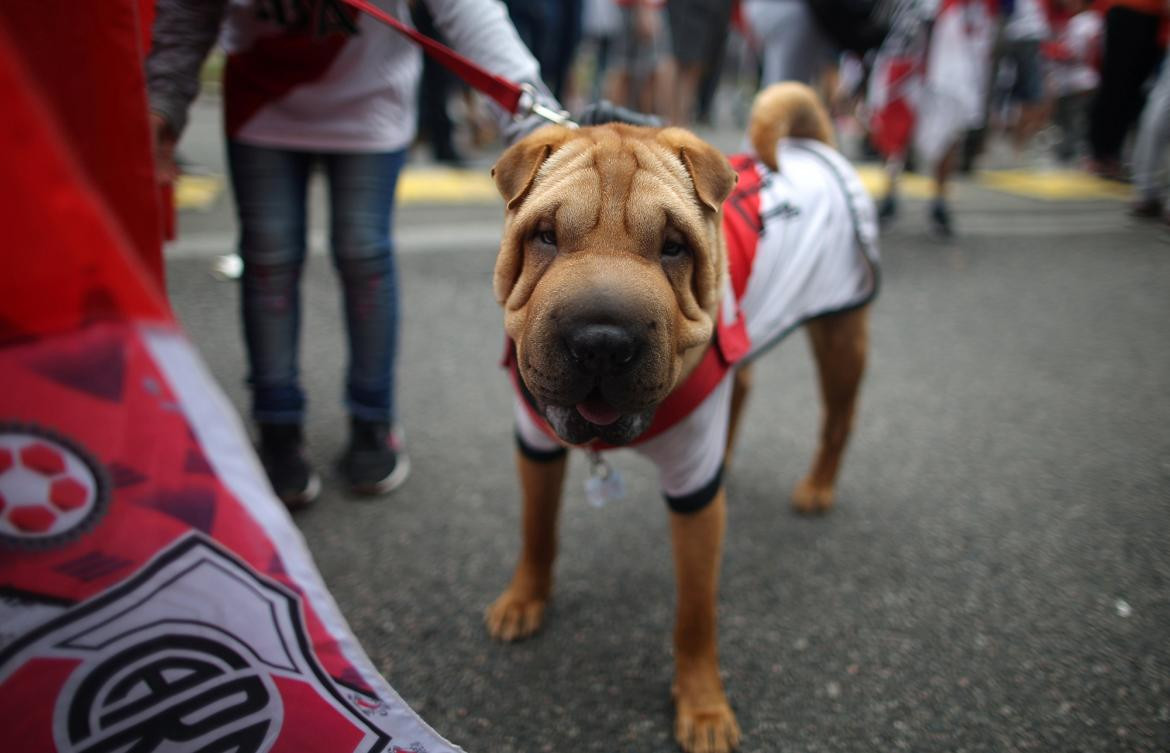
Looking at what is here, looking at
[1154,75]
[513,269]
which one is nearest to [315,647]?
[513,269]

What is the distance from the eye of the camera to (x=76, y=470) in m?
0.88

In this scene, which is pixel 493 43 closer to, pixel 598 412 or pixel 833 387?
pixel 598 412

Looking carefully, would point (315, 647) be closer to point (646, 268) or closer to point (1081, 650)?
point (646, 268)

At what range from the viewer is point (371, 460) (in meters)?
2.49

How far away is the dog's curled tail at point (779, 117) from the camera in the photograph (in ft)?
6.59

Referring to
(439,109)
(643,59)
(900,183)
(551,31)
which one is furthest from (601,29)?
(900,183)

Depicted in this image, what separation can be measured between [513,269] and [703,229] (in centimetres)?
38

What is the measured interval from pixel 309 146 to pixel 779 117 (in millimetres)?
1353

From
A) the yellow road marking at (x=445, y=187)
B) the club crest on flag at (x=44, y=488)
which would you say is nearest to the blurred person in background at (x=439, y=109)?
the yellow road marking at (x=445, y=187)

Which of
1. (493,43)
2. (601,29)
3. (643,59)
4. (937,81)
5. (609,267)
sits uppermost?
(601,29)

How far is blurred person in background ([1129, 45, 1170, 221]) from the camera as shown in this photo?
5.07 meters

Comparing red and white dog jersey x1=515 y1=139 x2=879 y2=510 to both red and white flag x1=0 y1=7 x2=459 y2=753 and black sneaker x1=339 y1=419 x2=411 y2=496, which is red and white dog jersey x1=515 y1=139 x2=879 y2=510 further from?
black sneaker x1=339 y1=419 x2=411 y2=496

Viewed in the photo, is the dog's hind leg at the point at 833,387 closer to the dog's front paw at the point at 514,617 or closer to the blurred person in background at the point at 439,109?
the dog's front paw at the point at 514,617

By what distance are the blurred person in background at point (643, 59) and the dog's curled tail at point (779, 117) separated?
6095mm
